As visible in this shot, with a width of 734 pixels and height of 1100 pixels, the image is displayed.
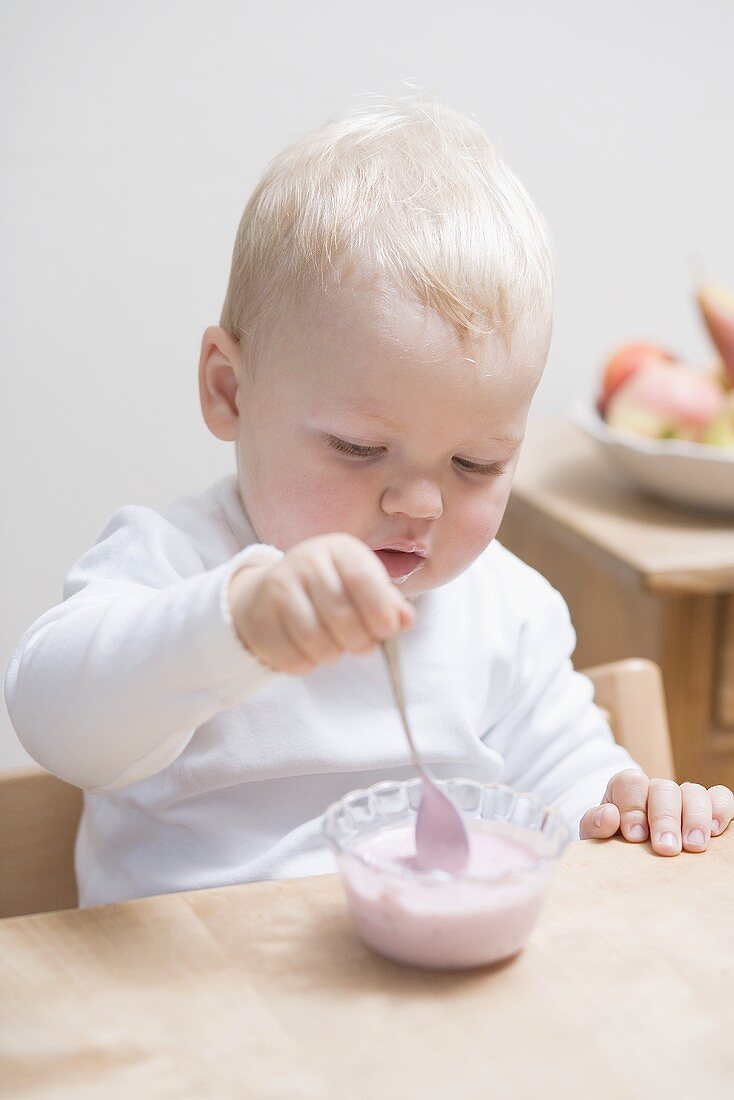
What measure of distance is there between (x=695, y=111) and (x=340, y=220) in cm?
138

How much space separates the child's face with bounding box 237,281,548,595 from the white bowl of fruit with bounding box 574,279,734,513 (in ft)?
2.49

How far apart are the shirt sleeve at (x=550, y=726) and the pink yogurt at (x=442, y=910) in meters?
0.37

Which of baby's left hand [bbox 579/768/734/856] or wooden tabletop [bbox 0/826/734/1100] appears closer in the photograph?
wooden tabletop [bbox 0/826/734/1100]

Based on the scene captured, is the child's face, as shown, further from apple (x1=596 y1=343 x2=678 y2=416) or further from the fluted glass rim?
apple (x1=596 y1=343 x2=678 y2=416)

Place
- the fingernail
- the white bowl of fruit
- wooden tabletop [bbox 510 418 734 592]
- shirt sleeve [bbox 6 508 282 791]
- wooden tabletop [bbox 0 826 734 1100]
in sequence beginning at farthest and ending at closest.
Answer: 1. the white bowl of fruit
2. wooden tabletop [bbox 510 418 734 592]
3. the fingernail
4. shirt sleeve [bbox 6 508 282 791]
5. wooden tabletop [bbox 0 826 734 1100]

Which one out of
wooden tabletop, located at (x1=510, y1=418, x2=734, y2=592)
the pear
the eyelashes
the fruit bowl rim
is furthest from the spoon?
the pear

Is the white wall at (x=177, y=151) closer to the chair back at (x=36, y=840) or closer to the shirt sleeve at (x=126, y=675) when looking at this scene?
the chair back at (x=36, y=840)

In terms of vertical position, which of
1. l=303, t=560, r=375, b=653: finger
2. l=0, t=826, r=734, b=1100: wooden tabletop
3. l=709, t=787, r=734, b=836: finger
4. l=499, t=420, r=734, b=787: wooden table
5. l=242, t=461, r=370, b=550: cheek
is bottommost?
l=499, t=420, r=734, b=787: wooden table

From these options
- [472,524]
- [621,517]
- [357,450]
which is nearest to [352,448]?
[357,450]

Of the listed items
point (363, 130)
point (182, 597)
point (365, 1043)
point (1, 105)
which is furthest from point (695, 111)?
point (365, 1043)

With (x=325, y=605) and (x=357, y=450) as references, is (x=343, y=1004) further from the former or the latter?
(x=357, y=450)

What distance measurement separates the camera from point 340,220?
0.89 meters

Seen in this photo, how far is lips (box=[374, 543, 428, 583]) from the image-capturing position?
936 millimetres

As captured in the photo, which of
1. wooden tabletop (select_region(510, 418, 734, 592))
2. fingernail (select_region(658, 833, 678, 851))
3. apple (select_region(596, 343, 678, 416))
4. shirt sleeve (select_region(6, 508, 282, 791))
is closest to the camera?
shirt sleeve (select_region(6, 508, 282, 791))
